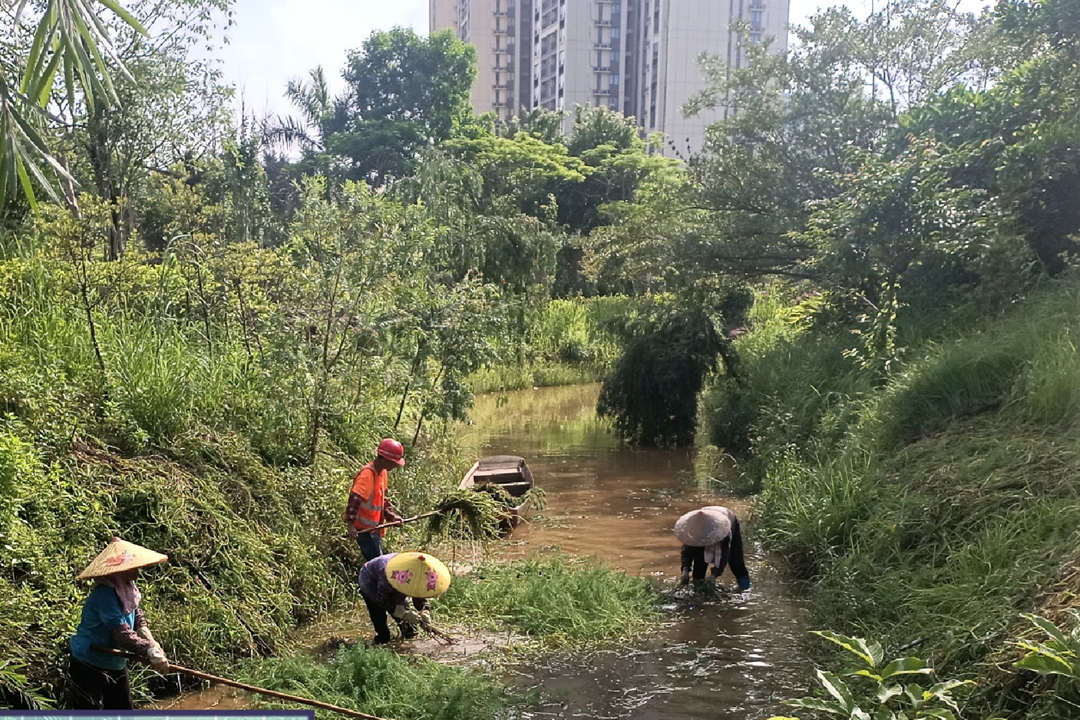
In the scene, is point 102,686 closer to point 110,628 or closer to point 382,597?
point 110,628

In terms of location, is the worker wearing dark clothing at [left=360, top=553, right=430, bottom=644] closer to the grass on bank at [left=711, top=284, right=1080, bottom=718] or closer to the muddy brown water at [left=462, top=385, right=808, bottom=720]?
the muddy brown water at [left=462, top=385, right=808, bottom=720]

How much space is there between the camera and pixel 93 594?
5082 mm

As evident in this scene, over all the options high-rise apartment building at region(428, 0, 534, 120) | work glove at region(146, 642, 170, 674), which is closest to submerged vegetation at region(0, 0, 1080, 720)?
work glove at region(146, 642, 170, 674)

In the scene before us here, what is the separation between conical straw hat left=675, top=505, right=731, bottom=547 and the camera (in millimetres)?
8242

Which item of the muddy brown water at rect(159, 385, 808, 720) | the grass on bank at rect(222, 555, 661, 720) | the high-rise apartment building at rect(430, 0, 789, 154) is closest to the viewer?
the grass on bank at rect(222, 555, 661, 720)

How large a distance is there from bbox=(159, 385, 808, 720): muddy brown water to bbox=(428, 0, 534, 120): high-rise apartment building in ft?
196

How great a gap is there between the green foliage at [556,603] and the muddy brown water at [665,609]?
253 millimetres


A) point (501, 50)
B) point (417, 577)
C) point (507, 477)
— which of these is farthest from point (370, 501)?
point (501, 50)

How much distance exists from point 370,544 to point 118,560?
2902 mm

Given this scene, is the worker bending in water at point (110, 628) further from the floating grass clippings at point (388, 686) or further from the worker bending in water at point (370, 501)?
the worker bending in water at point (370, 501)

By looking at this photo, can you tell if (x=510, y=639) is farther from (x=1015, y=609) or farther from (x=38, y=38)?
(x=38, y=38)

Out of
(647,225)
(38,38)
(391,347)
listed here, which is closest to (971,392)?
(391,347)

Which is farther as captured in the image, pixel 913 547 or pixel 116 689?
pixel 913 547

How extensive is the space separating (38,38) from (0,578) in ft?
10.6
